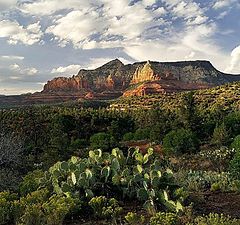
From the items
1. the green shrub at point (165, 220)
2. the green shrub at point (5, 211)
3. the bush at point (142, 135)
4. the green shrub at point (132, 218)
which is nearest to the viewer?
the green shrub at point (165, 220)

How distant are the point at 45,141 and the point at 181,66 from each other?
15814 cm

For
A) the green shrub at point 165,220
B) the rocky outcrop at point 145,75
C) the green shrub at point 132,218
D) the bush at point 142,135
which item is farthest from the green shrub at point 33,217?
the rocky outcrop at point 145,75

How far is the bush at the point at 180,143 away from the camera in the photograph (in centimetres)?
3069

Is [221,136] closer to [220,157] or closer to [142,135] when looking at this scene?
[220,157]

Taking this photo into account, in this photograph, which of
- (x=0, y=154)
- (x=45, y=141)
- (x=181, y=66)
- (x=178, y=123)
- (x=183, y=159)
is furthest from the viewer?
(x=181, y=66)

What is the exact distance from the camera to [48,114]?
4959cm

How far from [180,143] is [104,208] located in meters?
23.4

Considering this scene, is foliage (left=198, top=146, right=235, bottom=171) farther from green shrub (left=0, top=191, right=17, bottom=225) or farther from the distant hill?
the distant hill

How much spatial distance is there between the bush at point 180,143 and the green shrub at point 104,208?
22.7 metres

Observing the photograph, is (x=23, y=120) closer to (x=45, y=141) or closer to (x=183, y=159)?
(x=45, y=141)

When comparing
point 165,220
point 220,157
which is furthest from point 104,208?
point 220,157

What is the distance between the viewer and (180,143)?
30.8 meters

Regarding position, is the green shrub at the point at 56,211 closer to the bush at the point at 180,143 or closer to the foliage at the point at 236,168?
the foliage at the point at 236,168

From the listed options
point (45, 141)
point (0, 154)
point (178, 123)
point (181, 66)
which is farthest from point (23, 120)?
point (181, 66)
